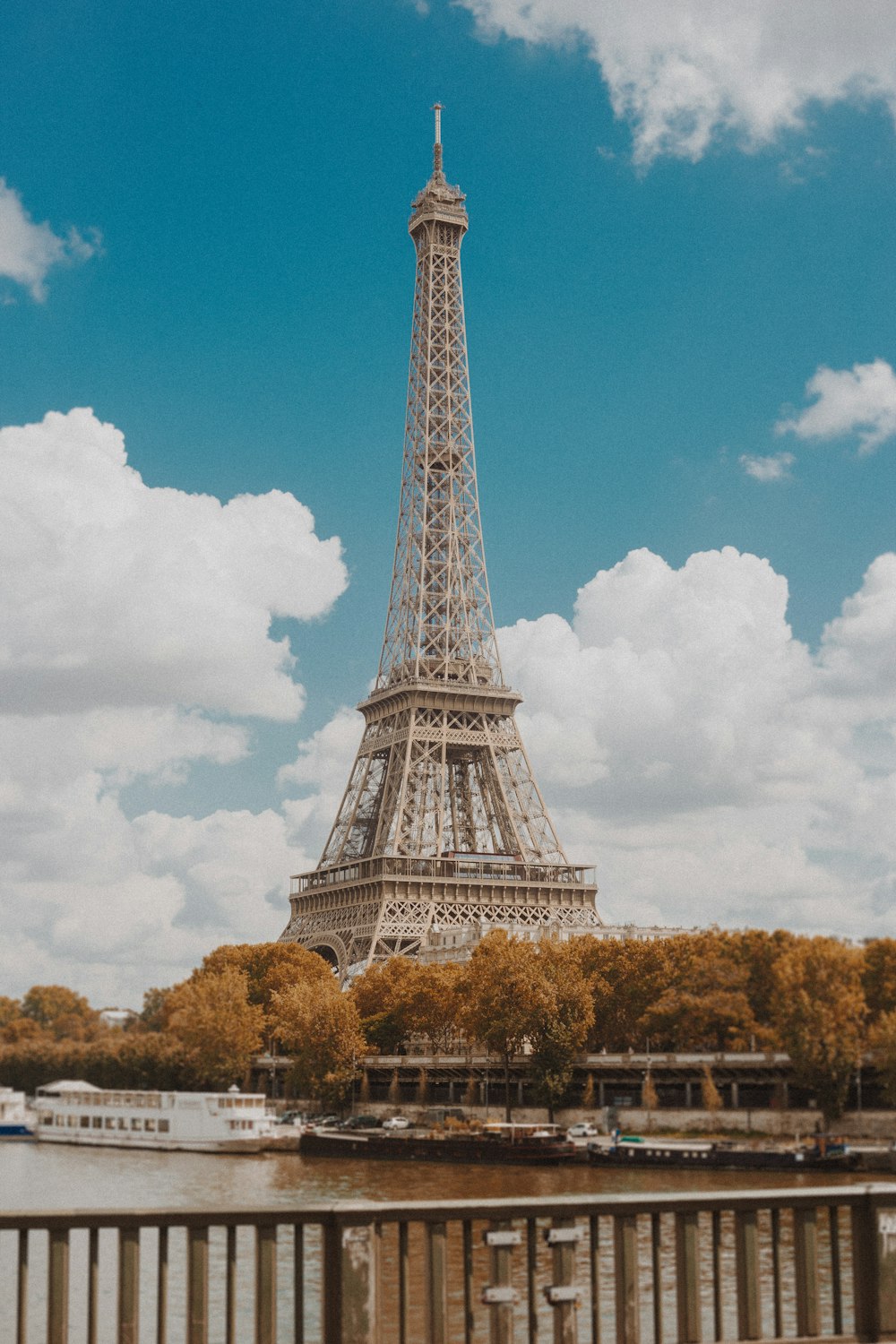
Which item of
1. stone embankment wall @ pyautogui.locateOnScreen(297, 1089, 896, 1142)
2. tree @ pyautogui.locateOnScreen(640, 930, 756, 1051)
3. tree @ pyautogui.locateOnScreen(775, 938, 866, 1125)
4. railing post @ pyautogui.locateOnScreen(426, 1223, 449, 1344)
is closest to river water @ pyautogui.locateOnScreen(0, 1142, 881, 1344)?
tree @ pyautogui.locateOnScreen(775, 938, 866, 1125)

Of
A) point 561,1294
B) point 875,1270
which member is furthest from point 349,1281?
point 875,1270

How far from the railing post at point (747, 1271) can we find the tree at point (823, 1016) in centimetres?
5643

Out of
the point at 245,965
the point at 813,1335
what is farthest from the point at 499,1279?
the point at 245,965

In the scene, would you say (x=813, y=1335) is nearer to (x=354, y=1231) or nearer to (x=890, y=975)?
(x=354, y=1231)

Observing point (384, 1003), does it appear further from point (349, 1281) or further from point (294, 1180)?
point (349, 1281)

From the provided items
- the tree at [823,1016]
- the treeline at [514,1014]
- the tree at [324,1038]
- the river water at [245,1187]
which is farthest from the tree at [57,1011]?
the tree at [823,1016]

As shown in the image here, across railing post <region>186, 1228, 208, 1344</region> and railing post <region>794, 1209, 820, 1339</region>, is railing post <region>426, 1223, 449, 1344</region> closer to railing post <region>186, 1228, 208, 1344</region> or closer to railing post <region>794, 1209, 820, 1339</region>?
railing post <region>186, 1228, 208, 1344</region>

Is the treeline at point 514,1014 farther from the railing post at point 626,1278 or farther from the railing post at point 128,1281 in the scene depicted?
the railing post at point 128,1281

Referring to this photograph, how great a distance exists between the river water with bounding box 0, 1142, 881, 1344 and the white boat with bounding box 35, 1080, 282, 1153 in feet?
2.65

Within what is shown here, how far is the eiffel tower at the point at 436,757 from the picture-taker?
3930 inches

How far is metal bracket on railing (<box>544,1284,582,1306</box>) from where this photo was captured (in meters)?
10.1

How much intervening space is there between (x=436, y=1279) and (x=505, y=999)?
68.7m

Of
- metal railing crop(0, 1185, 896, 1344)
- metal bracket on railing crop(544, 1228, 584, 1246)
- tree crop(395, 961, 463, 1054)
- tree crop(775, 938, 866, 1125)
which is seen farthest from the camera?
tree crop(395, 961, 463, 1054)

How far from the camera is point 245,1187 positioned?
180 ft
